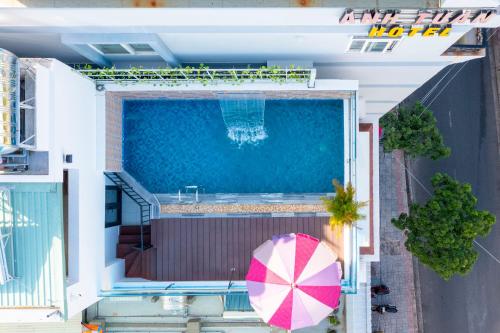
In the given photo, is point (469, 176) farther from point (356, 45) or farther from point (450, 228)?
point (356, 45)

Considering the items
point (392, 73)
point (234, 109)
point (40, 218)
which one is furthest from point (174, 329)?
point (392, 73)

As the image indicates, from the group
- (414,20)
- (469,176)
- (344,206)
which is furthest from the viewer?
(469,176)

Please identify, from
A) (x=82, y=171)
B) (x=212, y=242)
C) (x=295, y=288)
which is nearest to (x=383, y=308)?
(x=295, y=288)

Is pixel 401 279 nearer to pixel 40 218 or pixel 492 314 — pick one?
pixel 492 314

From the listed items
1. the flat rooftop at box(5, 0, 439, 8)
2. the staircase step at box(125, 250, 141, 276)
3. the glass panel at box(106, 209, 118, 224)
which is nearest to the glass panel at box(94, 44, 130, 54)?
the flat rooftop at box(5, 0, 439, 8)

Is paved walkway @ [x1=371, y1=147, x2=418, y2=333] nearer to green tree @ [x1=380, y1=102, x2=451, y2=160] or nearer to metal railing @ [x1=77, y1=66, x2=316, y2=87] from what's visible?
green tree @ [x1=380, y1=102, x2=451, y2=160]
